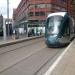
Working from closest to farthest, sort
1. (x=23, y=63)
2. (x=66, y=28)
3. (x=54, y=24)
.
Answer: (x=23, y=63) → (x=54, y=24) → (x=66, y=28)

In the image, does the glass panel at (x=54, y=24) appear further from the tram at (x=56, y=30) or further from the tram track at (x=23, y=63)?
the tram track at (x=23, y=63)

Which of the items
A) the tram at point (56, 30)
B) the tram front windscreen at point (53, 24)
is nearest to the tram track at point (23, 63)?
the tram at point (56, 30)

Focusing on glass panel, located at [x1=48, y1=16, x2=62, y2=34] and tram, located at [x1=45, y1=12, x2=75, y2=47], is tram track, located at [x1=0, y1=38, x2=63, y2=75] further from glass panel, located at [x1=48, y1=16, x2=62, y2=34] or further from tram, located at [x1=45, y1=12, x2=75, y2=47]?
glass panel, located at [x1=48, y1=16, x2=62, y2=34]

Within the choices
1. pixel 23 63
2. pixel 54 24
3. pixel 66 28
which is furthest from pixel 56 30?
pixel 23 63

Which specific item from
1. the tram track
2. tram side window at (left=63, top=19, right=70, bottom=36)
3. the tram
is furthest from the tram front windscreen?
the tram track

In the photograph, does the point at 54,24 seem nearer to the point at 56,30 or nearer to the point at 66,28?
the point at 56,30

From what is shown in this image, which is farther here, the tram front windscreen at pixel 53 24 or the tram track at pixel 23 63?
the tram front windscreen at pixel 53 24

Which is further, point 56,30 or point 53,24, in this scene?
point 53,24

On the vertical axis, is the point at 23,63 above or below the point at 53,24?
below

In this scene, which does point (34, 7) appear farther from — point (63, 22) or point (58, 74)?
point (58, 74)

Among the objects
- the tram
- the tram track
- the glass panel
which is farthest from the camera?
the glass panel

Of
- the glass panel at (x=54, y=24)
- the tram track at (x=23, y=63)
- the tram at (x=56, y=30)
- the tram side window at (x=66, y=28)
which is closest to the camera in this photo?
the tram track at (x=23, y=63)

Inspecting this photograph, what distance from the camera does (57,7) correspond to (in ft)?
427

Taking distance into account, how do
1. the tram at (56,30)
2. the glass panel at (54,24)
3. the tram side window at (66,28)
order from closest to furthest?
the tram at (56,30) → the glass panel at (54,24) → the tram side window at (66,28)
